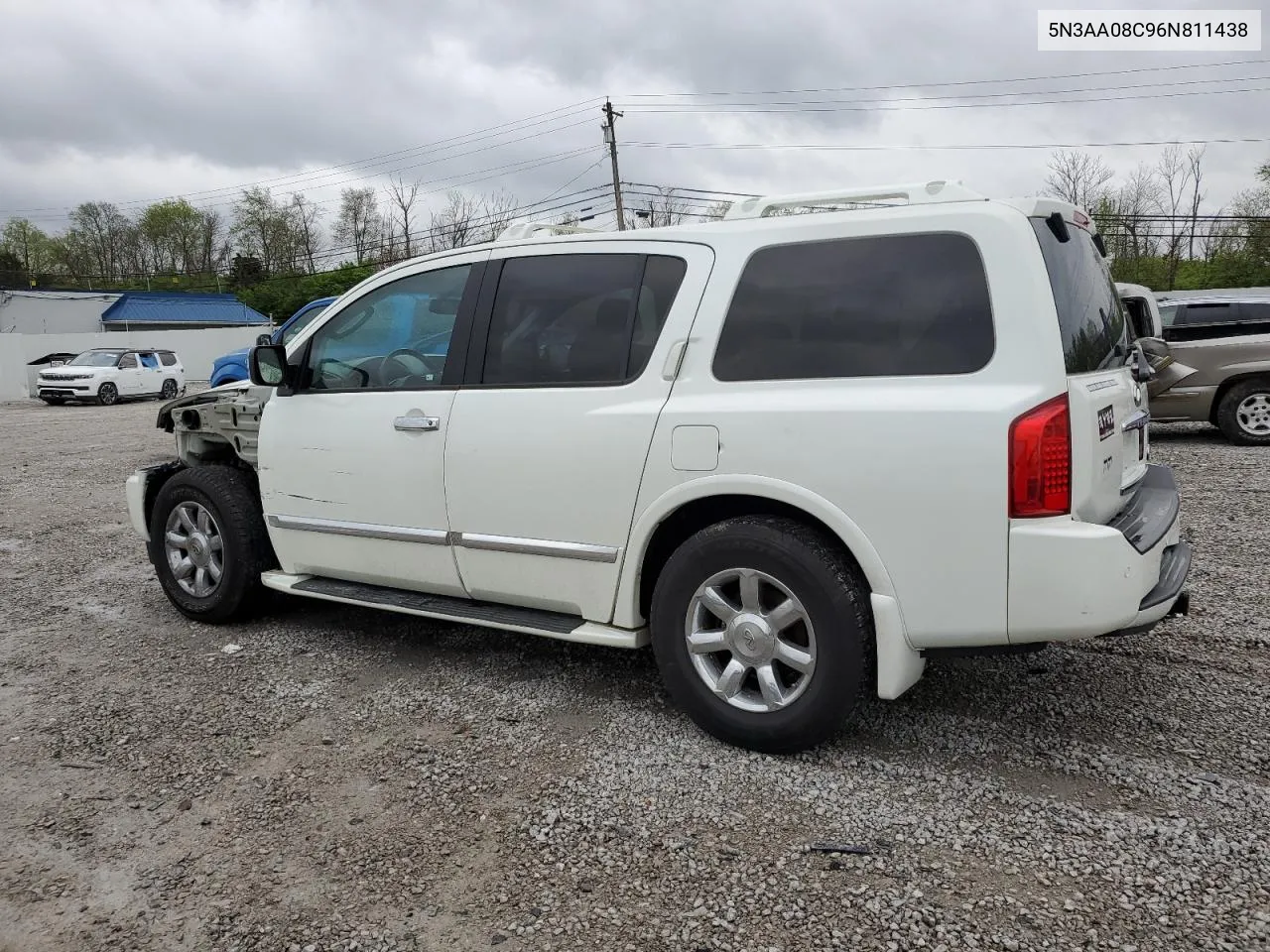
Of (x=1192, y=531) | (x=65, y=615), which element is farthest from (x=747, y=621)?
(x=1192, y=531)

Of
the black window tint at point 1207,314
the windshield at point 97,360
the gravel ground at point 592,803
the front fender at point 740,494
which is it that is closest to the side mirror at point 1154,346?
the gravel ground at point 592,803

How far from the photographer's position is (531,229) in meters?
4.02

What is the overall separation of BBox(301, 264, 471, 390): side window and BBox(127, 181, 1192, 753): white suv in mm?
18

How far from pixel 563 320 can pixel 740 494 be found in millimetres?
1074

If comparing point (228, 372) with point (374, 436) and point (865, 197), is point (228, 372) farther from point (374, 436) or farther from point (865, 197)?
point (865, 197)

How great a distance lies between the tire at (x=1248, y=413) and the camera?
999 centimetres

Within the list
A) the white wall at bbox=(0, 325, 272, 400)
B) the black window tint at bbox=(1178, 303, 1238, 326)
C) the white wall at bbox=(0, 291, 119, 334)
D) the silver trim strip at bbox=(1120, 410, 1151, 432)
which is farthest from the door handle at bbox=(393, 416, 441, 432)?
the white wall at bbox=(0, 291, 119, 334)

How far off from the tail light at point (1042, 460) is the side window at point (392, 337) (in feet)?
7.69

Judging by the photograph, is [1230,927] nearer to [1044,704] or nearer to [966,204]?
[1044,704]

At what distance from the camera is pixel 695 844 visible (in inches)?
106

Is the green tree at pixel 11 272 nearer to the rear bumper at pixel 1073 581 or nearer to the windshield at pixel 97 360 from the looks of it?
the windshield at pixel 97 360

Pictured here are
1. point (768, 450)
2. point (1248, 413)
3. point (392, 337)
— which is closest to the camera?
point (768, 450)

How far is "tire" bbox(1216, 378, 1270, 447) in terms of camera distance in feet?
32.8

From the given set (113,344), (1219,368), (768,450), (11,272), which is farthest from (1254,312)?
(11,272)
